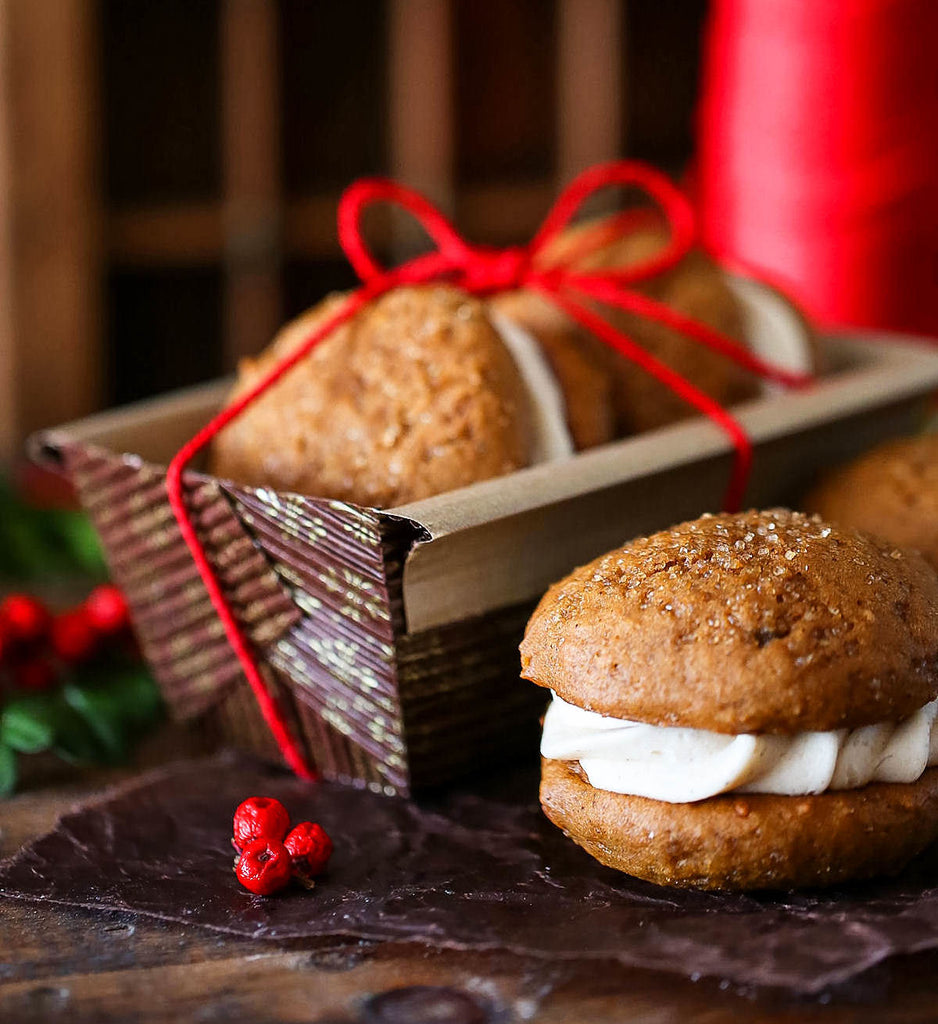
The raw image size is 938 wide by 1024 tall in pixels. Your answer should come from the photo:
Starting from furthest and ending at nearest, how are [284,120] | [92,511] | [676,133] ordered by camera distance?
[676,133]
[284,120]
[92,511]

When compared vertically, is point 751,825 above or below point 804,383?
below

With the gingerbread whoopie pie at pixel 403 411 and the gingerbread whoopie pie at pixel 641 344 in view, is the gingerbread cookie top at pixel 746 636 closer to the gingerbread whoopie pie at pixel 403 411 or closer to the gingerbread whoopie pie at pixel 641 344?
the gingerbread whoopie pie at pixel 403 411

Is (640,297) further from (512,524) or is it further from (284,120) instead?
(284,120)

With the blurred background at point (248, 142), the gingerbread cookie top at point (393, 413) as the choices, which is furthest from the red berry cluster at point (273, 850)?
the blurred background at point (248, 142)

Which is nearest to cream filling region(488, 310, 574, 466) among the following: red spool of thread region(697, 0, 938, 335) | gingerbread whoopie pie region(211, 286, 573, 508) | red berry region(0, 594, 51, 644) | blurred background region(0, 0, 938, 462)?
gingerbread whoopie pie region(211, 286, 573, 508)

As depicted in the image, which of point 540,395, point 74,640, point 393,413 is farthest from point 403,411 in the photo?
point 74,640

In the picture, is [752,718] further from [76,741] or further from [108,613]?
[108,613]

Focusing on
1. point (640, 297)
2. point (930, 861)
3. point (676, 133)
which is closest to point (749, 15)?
point (640, 297)
